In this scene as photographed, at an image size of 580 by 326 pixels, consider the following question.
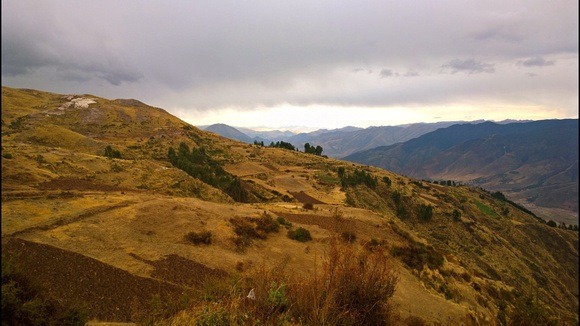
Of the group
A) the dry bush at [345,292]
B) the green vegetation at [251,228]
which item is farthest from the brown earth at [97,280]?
the green vegetation at [251,228]

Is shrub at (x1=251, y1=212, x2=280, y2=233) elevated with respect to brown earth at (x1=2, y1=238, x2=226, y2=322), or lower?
lower

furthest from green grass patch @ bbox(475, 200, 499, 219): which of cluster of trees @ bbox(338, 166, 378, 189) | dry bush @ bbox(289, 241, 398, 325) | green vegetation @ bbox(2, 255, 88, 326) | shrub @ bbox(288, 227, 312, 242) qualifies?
green vegetation @ bbox(2, 255, 88, 326)

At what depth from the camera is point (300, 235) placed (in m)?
27.2

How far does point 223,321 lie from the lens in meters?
7.65

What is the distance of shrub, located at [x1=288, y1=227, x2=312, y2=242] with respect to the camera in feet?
88.6

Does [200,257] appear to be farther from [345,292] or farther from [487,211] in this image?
[487,211]

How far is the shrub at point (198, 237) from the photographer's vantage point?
2159 cm

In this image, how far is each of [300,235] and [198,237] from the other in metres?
8.84

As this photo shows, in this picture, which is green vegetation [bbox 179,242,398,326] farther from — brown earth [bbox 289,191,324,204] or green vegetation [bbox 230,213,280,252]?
brown earth [bbox 289,191,324,204]

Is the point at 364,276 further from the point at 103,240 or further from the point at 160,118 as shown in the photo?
the point at 160,118

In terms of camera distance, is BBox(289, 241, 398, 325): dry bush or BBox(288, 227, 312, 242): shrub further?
BBox(288, 227, 312, 242): shrub

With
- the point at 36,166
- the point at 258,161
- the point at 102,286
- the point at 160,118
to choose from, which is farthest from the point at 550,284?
the point at 160,118

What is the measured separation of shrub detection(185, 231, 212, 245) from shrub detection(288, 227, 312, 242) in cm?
745

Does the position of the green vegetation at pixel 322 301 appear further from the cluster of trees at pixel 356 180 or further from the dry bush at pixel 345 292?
the cluster of trees at pixel 356 180
